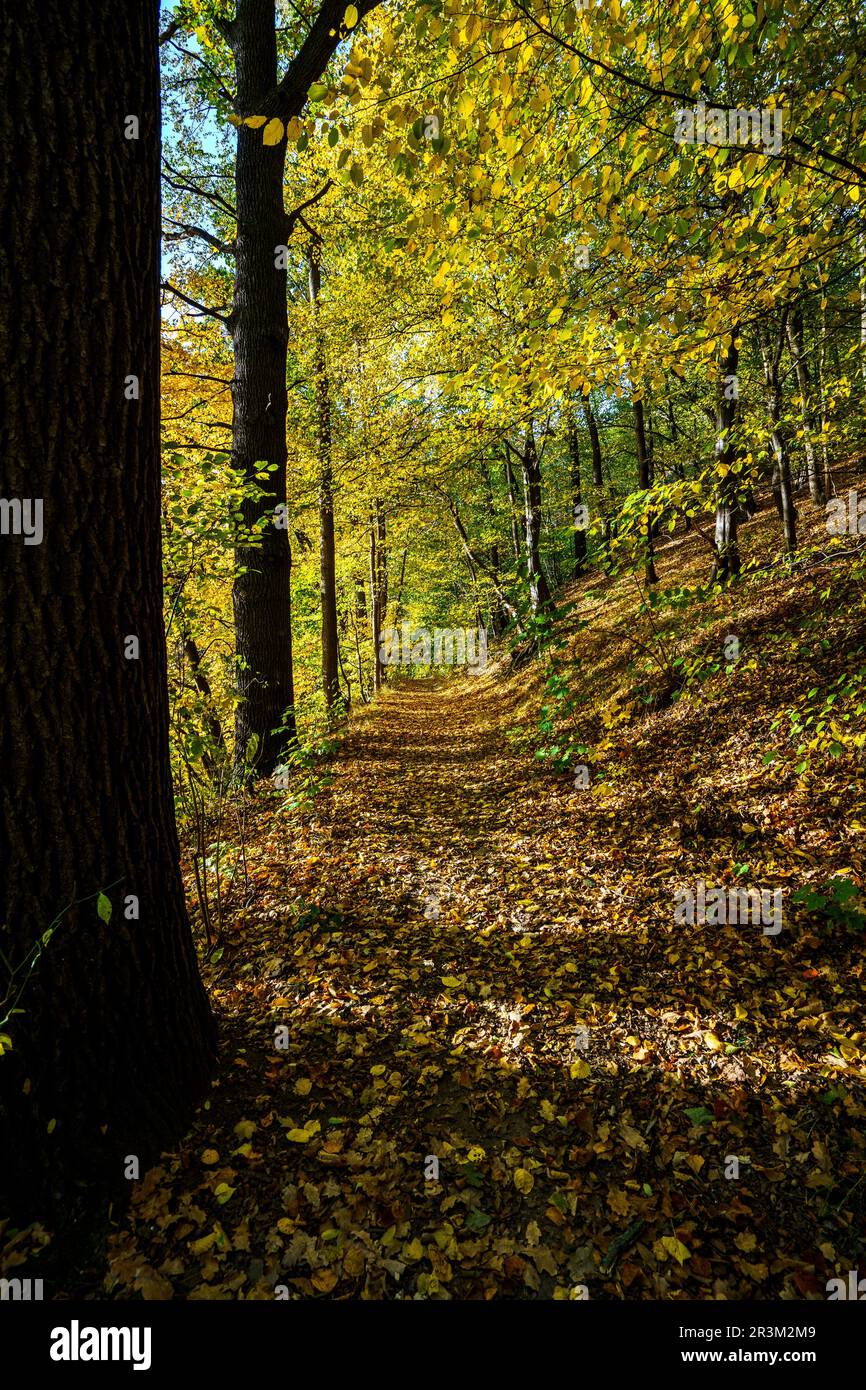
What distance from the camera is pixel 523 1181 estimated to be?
8.01 ft

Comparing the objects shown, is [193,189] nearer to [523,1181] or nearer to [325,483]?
[325,483]

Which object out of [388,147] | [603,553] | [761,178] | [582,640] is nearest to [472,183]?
[388,147]

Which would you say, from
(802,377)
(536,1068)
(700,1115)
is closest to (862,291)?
(802,377)

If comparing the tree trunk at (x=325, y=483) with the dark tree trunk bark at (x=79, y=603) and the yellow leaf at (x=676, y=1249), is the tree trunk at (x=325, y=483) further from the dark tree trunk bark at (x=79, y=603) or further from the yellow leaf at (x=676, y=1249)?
the yellow leaf at (x=676, y=1249)

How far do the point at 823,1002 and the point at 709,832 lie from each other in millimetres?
1873

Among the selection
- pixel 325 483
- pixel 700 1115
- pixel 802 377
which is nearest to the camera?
pixel 700 1115

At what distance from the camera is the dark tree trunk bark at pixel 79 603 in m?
2.03

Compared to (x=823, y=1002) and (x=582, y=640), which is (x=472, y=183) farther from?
(x=582, y=640)

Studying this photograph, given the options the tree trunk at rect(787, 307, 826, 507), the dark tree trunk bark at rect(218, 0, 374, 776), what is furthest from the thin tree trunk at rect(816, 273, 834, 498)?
the dark tree trunk bark at rect(218, 0, 374, 776)

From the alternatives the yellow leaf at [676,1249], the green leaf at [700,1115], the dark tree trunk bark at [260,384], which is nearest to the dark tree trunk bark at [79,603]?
the yellow leaf at [676,1249]

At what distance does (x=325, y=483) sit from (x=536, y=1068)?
10.8 metres

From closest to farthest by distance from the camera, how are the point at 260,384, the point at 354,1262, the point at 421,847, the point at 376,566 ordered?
the point at 354,1262 < the point at 421,847 < the point at 260,384 < the point at 376,566
